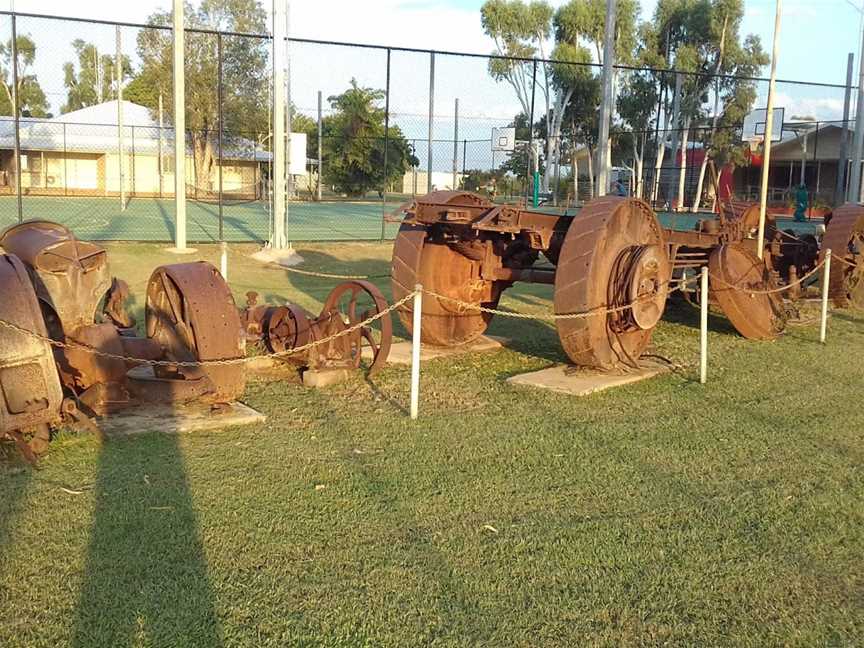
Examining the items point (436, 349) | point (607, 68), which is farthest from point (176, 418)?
point (607, 68)

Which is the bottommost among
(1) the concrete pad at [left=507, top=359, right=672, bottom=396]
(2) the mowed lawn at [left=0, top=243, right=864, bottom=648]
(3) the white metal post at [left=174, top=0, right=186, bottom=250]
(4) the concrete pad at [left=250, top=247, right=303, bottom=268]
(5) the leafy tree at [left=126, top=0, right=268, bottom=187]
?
(2) the mowed lawn at [left=0, top=243, right=864, bottom=648]

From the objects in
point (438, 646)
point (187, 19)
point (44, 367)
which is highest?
point (187, 19)

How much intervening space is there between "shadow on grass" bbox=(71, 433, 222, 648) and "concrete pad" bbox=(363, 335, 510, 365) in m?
3.50

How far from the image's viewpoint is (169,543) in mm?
4398

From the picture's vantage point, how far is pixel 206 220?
91.4 feet

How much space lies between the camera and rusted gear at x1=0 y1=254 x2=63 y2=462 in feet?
17.2

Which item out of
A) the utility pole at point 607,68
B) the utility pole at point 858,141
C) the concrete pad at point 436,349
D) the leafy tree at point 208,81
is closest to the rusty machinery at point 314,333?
the concrete pad at point 436,349

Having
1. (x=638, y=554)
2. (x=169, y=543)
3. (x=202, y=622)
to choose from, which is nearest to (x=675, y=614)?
(x=638, y=554)

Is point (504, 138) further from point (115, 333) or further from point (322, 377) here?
point (115, 333)

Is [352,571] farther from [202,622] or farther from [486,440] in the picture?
[486,440]

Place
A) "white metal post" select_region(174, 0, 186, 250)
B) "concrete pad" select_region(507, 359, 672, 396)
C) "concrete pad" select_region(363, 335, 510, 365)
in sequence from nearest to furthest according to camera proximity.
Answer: "concrete pad" select_region(507, 359, 672, 396) → "concrete pad" select_region(363, 335, 510, 365) → "white metal post" select_region(174, 0, 186, 250)

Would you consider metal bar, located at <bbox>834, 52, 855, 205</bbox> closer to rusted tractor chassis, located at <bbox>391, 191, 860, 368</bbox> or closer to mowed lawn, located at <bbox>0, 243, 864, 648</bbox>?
rusted tractor chassis, located at <bbox>391, 191, 860, 368</bbox>

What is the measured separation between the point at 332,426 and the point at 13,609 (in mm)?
3030

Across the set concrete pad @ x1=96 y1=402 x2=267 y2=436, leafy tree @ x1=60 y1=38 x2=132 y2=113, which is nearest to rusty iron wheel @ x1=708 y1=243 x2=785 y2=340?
concrete pad @ x1=96 y1=402 x2=267 y2=436
